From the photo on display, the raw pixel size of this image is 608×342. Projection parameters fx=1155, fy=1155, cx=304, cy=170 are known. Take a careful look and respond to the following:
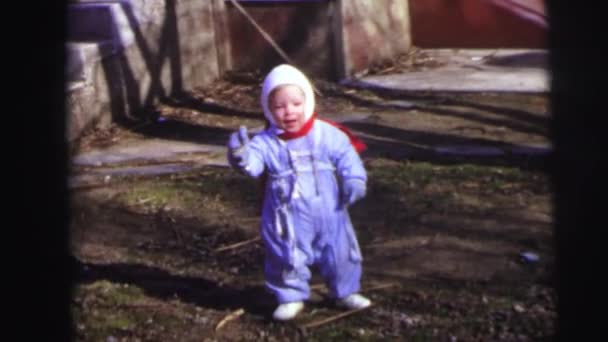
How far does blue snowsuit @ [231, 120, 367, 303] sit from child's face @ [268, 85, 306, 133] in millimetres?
65

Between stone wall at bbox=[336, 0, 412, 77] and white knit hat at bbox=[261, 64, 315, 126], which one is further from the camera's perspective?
stone wall at bbox=[336, 0, 412, 77]

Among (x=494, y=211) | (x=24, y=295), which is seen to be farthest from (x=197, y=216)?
(x=494, y=211)

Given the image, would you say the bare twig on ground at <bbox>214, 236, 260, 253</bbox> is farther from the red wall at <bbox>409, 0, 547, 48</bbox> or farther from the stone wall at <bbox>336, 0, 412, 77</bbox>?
the red wall at <bbox>409, 0, 547, 48</bbox>

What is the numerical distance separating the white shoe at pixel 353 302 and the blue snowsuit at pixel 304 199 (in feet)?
0.43

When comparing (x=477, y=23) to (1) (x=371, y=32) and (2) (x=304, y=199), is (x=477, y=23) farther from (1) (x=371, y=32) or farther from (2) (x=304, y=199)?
(2) (x=304, y=199)

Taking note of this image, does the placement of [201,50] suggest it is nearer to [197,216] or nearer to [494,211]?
[197,216]

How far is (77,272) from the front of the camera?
515 cm

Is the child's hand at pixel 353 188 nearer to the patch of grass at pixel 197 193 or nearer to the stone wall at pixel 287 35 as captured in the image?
the patch of grass at pixel 197 193

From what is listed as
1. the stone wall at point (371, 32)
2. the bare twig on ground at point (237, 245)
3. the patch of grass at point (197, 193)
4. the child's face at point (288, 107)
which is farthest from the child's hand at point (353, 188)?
the stone wall at point (371, 32)

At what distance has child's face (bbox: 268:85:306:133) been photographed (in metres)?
4.25

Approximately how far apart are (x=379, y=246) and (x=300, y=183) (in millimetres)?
1030

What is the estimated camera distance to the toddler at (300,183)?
4.27m

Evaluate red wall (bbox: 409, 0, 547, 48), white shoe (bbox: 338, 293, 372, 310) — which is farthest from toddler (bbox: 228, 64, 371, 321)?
red wall (bbox: 409, 0, 547, 48)

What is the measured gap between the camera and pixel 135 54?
Answer: 837 centimetres
